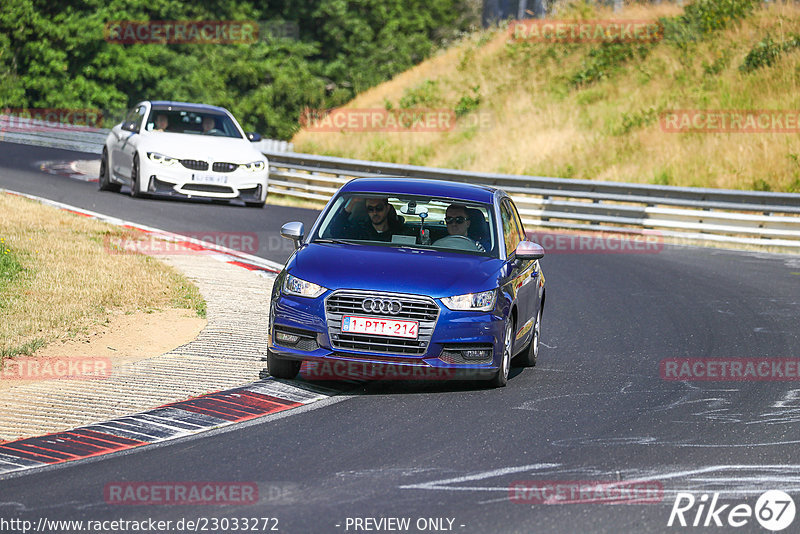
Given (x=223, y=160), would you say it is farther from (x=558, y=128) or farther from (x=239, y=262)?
(x=558, y=128)

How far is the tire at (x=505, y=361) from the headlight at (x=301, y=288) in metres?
1.45

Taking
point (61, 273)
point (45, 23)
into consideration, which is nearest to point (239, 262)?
point (61, 273)

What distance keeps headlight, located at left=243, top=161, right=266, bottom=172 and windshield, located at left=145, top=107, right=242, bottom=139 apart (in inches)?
35.7

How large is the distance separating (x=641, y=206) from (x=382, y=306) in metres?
16.3

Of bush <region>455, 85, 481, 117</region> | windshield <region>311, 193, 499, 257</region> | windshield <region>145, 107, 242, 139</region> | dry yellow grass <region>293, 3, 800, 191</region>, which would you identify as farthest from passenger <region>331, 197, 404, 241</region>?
bush <region>455, 85, 481, 117</region>

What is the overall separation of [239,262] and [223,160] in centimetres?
580

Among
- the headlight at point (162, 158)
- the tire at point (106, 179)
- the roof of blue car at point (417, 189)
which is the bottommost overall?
the tire at point (106, 179)

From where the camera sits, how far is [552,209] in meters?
24.8

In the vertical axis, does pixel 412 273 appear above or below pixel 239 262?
above

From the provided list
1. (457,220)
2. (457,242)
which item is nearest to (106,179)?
(457,220)

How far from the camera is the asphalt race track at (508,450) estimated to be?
618 cm

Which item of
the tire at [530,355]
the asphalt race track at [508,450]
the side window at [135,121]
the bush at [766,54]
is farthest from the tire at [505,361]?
the bush at [766,54]

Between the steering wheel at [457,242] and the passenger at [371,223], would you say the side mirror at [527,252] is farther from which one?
the passenger at [371,223]

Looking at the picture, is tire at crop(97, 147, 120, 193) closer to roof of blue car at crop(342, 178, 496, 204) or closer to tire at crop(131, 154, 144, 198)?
tire at crop(131, 154, 144, 198)
